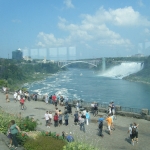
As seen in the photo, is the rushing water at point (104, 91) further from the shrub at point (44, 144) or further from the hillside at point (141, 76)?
the shrub at point (44, 144)

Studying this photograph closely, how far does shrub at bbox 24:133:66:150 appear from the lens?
5.06m

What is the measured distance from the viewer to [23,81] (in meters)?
59.3

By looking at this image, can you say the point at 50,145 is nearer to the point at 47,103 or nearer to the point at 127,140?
the point at 127,140

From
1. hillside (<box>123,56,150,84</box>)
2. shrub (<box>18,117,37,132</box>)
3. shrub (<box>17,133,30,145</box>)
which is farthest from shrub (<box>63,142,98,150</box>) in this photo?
hillside (<box>123,56,150,84</box>)

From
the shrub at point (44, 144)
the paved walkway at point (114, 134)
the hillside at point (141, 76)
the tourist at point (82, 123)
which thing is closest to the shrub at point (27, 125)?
the paved walkway at point (114, 134)

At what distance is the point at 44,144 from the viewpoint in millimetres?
5172

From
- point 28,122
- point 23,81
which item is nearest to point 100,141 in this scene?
point 28,122

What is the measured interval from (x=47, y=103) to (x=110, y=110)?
471 cm

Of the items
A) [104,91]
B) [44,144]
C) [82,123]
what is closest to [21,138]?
[44,144]

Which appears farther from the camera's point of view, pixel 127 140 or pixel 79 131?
pixel 79 131

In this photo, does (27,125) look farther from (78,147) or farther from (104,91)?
(104,91)

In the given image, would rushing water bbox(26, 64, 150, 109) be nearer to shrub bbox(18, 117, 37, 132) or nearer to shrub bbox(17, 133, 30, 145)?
shrub bbox(18, 117, 37, 132)

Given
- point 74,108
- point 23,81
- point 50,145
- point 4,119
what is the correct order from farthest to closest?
point 23,81, point 74,108, point 4,119, point 50,145

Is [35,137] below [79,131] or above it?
above
